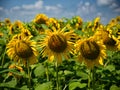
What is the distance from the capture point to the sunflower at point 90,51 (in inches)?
124

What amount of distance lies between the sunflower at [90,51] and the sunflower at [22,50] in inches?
24.5

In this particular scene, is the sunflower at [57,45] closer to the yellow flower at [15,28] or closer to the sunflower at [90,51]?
the sunflower at [90,51]

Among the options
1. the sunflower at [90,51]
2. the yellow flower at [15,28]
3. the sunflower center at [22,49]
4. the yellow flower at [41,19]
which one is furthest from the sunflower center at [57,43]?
the yellow flower at [41,19]

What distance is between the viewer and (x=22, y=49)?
3510mm

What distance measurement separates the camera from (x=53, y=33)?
10.9 ft

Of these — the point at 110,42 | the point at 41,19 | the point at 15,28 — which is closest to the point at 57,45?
the point at 110,42

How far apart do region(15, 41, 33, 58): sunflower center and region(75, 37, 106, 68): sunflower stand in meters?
0.62

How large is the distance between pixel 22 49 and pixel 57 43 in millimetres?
450

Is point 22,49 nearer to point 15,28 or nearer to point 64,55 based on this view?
point 64,55

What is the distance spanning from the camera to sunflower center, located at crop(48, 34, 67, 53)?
128 inches

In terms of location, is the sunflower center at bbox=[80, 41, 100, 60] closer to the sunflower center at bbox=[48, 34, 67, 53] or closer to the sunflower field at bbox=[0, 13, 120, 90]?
the sunflower field at bbox=[0, 13, 120, 90]

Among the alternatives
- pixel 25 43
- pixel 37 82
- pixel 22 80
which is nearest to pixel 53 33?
pixel 25 43

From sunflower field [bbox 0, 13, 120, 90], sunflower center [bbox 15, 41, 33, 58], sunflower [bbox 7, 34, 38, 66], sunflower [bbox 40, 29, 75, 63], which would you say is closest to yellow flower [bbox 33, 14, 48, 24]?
sunflower field [bbox 0, 13, 120, 90]

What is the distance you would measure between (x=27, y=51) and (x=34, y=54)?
112mm
